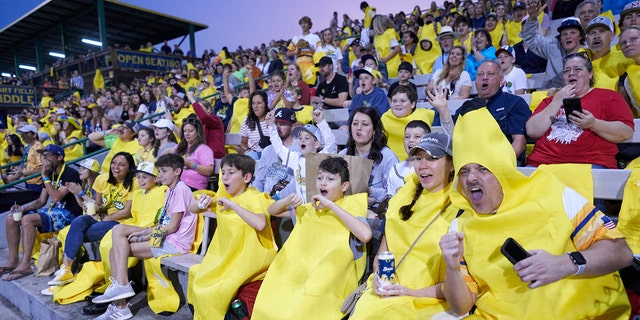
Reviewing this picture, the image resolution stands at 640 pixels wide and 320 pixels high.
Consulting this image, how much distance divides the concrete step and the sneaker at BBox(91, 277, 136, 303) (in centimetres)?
21

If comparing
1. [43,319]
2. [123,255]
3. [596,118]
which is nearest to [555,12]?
[596,118]

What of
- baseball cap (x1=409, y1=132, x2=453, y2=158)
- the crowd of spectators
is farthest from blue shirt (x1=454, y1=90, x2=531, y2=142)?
baseball cap (x1=409, y1=132, x2=453, y2=158)

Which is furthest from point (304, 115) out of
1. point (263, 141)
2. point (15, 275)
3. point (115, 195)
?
point (15, 275)

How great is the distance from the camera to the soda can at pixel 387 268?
2.24m

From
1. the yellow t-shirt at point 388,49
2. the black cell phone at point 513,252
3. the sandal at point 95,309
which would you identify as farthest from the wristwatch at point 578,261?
the yellow t-shirt at point 388,49

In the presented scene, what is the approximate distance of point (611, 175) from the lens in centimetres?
253

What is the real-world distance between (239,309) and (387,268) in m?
1.41

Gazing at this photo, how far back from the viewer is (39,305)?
443 cm

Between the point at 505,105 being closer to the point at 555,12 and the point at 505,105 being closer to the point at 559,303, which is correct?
A: the point at 559,303

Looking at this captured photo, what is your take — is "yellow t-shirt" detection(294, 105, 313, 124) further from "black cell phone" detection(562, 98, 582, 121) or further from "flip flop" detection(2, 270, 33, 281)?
"flip flop" detection(2, 270, 33, 281)

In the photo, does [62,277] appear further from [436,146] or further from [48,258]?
[436,146]

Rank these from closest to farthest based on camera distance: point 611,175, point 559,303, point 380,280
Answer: point 559,303, point 380,280, point 611,175

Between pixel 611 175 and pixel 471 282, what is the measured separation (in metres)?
1.20

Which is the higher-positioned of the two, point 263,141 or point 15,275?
point 263,141
